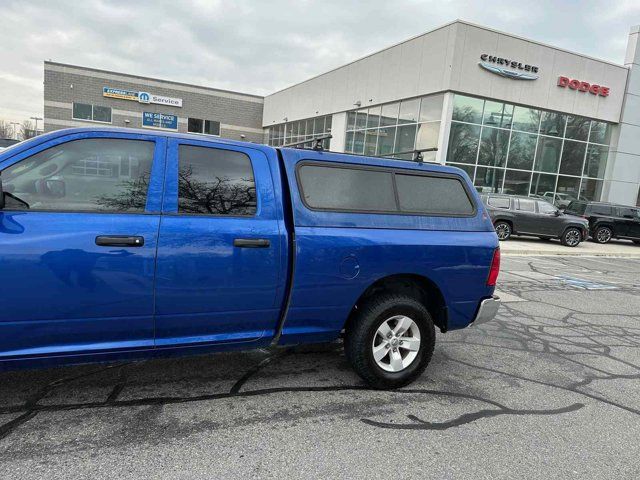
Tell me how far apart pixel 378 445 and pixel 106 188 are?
244 centimetres

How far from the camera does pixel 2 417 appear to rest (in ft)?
9.70

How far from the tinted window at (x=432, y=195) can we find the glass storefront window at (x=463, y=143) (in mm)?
16574

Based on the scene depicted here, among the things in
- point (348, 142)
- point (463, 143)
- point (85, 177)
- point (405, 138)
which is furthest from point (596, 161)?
point (85, 177)

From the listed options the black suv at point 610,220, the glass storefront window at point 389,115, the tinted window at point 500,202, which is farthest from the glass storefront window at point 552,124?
the tinted window at point 500,202

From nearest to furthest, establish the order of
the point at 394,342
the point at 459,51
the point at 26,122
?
the point at 394,342, the point at 459,51, the point at 26,122

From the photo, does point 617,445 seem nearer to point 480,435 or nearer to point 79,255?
point 480,435

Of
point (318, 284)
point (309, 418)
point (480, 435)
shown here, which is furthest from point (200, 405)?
point (480, 435)

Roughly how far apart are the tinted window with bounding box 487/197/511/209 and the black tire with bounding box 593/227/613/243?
5.71 m

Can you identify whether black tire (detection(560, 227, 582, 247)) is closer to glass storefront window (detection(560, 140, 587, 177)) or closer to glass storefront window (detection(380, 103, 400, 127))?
glass storefront window (detection(560, 140, 587, 177))

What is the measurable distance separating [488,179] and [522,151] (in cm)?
241

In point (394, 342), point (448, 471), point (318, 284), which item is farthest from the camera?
point (394, 342)

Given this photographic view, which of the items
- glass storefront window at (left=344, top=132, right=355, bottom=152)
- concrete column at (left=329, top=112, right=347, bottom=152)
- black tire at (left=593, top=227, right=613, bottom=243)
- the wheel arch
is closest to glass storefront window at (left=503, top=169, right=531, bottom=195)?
black tire at (left=593, top=227, right=613, bottom=243)

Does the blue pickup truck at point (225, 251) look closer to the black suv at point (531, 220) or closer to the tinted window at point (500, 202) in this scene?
the black suv at point (531, 220)

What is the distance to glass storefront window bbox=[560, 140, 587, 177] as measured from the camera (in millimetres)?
22906
